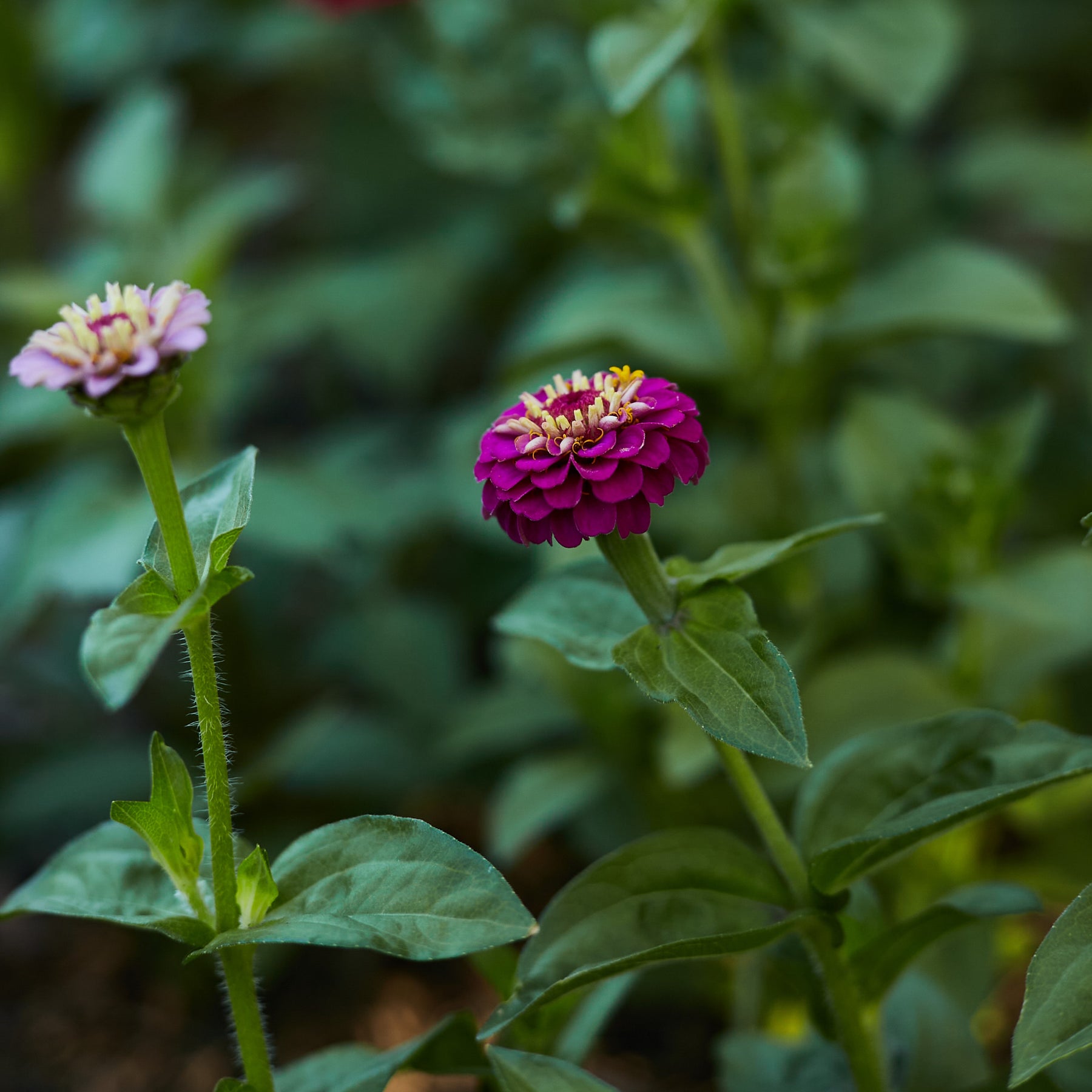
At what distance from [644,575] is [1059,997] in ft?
0.81

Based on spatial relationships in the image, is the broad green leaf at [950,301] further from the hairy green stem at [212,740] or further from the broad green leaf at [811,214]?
the hairy green stem at [212,740]

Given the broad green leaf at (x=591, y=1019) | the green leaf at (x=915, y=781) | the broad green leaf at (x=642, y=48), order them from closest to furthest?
the green leaf at (x=915, y=781) → the broad green leaf at (x=591, y=1019) → the broad green leaf at (x=642, y=48)

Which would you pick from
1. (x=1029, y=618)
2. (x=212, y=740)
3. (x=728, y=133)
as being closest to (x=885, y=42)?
(x=728, y=133)

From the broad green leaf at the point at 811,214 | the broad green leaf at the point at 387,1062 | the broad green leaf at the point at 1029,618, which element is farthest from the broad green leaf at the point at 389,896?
the broad green leaf at the point at 811,214

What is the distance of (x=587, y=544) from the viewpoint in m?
0.77

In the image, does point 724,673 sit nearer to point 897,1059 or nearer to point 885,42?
point 897,1059

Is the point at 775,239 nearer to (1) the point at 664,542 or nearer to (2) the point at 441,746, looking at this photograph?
(1) the point at 664,542

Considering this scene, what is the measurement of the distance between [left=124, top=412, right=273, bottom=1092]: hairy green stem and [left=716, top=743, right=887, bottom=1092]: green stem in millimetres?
236

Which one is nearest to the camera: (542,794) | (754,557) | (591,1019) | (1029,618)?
(754,557)

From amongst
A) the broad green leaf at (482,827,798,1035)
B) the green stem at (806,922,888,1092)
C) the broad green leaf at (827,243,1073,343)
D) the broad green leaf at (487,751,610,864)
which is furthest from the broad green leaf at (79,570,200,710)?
the broad green leaf at (827,243,1073,343)

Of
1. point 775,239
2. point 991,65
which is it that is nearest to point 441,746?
point 775,239

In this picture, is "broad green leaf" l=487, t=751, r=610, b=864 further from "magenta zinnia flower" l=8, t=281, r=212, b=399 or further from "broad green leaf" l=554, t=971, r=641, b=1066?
"magenta zinnia flower" l=8, t=281, r=212, b=399

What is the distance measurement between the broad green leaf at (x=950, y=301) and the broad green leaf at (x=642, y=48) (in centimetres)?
28

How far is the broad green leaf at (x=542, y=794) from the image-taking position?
96 centimetres
